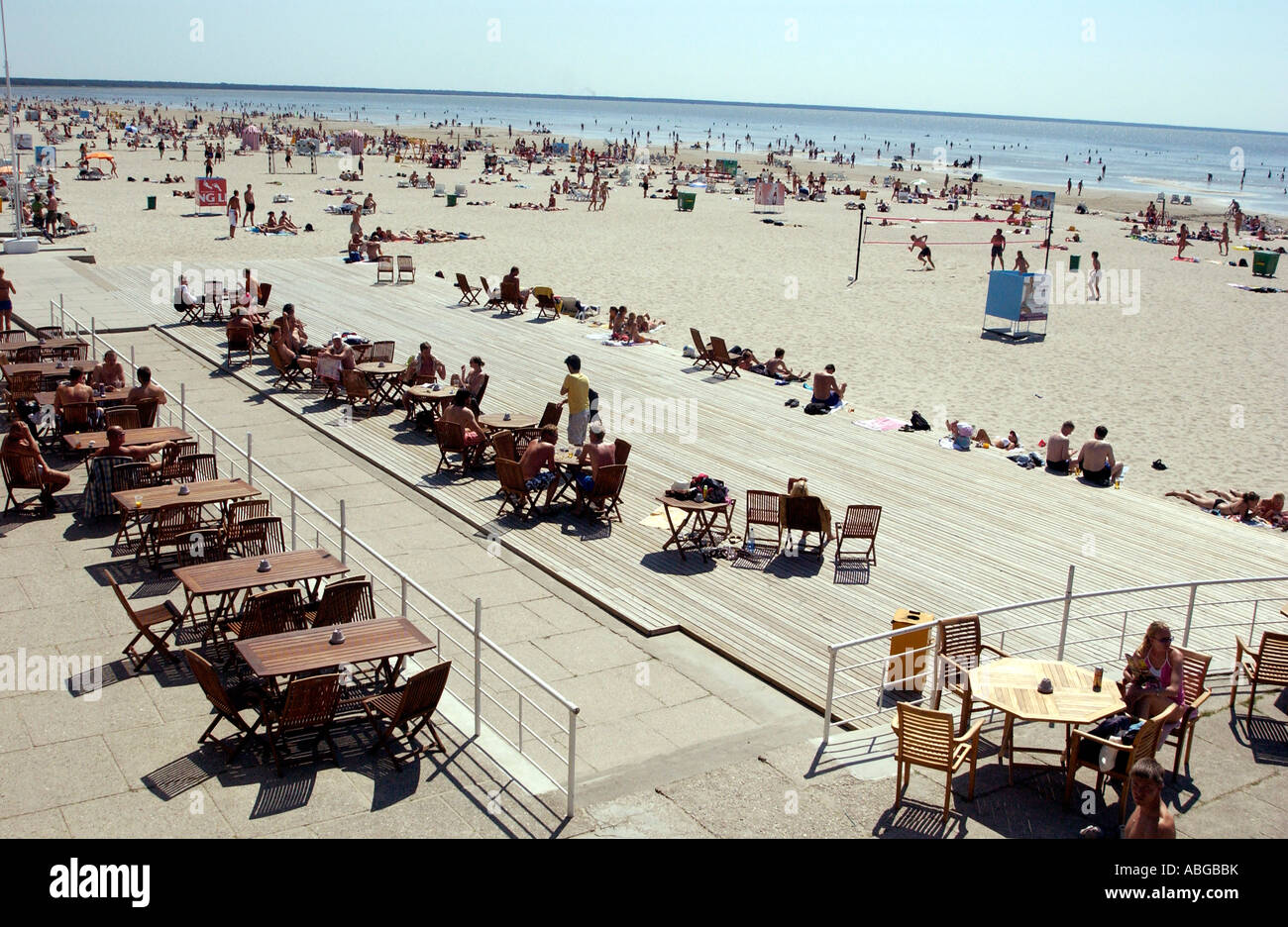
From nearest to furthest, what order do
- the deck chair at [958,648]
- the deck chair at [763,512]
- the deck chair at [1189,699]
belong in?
1. the deck chair at [1189,699]
2. the deck chair at [958,648]
3. the deck chair at [763,512]

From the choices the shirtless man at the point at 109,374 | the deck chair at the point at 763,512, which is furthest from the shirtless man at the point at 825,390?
the shirtless man at the point at 109,374

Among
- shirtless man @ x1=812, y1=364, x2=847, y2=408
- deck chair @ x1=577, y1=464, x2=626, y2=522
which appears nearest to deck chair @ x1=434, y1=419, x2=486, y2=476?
deck chair @ x1=577, y1=464, x2=626, y2=522

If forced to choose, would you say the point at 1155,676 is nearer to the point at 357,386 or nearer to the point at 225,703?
the point at 225,703

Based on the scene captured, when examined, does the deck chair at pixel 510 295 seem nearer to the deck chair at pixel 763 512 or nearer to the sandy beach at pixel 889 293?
the sandy beach at pixel 889 293

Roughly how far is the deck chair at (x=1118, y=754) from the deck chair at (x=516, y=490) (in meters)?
6.68

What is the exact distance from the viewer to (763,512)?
11594 millimetres

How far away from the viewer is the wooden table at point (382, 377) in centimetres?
1622

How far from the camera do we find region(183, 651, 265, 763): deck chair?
6.88 m

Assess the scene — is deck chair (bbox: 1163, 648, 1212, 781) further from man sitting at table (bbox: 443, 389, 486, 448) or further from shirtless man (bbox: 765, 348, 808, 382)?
shirtless man (bbox: 765, 348, 808, 382)

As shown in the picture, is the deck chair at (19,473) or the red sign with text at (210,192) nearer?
the deck chair at (19,473)

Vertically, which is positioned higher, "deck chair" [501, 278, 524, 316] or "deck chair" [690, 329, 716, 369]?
"deck chair" [501, 278, 524, 316]

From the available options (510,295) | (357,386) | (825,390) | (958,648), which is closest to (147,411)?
(357,386)

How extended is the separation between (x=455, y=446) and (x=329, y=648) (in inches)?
246

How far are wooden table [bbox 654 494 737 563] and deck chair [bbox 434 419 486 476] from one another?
2.96 m
